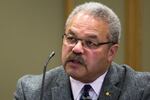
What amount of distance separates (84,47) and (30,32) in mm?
1301

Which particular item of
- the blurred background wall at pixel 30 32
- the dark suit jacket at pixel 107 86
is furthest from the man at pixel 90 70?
the blurred background wall at pixel 30 32

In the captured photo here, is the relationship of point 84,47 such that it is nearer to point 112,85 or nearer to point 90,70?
point 90,70

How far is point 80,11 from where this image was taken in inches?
70.1

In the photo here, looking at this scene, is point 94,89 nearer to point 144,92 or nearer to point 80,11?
point 144,92

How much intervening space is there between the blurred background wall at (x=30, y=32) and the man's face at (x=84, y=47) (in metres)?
1.21

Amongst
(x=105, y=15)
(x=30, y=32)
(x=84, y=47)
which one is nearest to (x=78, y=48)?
(x=84, y=47)

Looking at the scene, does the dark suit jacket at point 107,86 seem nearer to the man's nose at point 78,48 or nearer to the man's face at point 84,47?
the man's face at point 84,47

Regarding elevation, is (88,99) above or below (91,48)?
below

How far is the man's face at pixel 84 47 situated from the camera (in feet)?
5.59

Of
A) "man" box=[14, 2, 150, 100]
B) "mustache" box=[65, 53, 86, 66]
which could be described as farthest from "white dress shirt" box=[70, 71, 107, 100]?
"mustache" box=[65, 53, 86, 66]

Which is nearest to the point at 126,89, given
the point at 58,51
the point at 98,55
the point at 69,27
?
the point at 98,55

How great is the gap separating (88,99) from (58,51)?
1.25 meters

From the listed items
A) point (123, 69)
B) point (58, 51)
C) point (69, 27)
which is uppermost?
point (69, 27)

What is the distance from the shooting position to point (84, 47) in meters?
1.71
